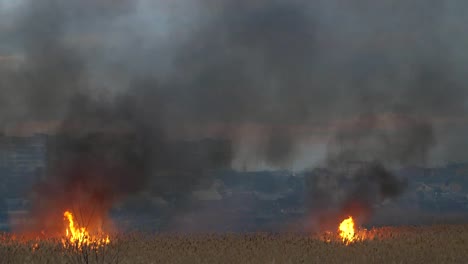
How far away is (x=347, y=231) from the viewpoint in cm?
4041

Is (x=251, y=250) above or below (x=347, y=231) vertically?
below

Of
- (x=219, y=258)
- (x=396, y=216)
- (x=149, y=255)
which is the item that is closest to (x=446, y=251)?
(x=219, y=258)

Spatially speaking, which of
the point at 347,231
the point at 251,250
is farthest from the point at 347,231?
the point at 251,250

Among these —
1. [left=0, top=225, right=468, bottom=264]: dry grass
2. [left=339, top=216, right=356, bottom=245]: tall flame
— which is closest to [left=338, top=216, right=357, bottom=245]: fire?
[left=339, top=216, right=356, bottom=245]: tall flame

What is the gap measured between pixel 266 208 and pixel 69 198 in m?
83.5

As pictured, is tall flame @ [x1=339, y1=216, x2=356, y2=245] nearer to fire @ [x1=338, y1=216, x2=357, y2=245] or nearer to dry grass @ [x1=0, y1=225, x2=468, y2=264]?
fire @ [x1=338, y1=216, x2=357, y2=245]

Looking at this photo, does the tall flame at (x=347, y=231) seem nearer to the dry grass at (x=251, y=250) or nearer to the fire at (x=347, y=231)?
the fire at (x=347, y=231)

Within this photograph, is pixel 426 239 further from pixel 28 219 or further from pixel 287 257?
pixel 28 219

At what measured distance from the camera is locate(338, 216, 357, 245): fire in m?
35.1

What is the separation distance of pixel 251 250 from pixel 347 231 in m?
11.5

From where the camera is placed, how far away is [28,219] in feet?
144

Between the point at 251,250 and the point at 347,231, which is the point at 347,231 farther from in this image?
the point at 251,250

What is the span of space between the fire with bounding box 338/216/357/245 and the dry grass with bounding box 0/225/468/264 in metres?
1.11

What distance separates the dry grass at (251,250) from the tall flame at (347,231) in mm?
1139
